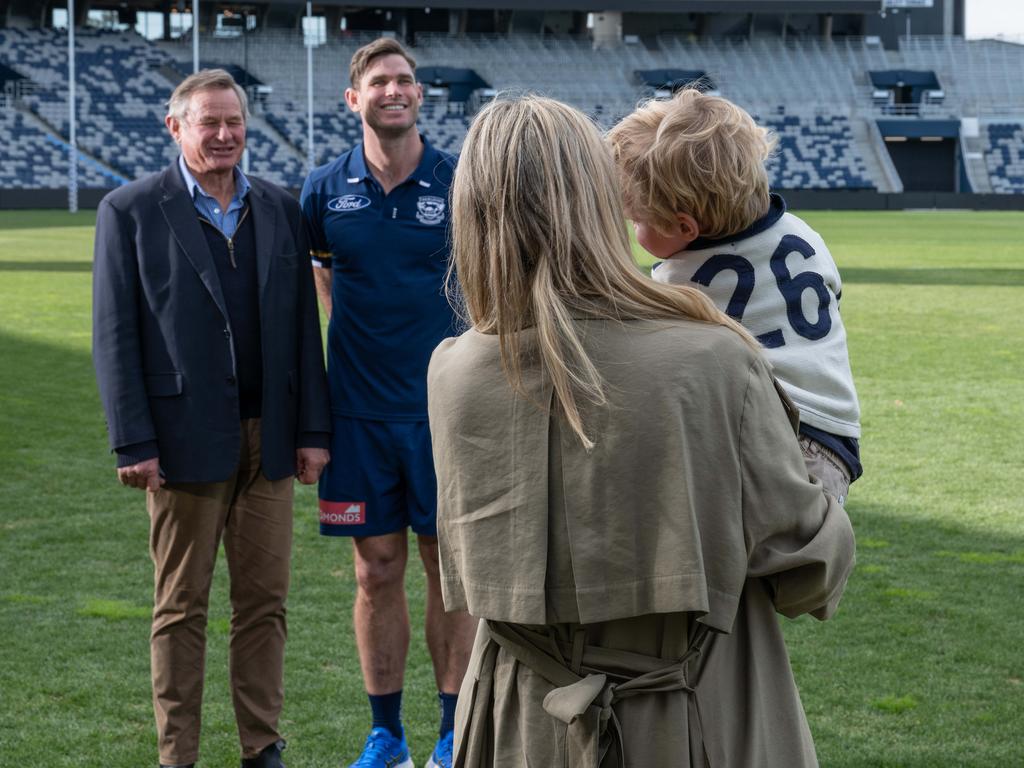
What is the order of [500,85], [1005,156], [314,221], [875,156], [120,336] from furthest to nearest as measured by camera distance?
1. [500,85]
2. [1005,156]
3. [875,156]
4. [314,221]
5. [120,336]

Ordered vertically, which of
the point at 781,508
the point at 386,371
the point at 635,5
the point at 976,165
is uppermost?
the point at 635,5

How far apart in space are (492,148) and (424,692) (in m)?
3.18

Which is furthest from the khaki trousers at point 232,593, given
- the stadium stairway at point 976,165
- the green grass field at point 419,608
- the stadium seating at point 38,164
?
the stadium stairway at point 976,165

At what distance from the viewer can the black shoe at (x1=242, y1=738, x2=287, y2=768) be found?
3770mm

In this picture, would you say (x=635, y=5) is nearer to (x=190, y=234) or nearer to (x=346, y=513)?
(x=346, y=513)

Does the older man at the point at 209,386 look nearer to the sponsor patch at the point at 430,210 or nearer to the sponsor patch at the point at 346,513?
the sponsor patch at the point at 346,513

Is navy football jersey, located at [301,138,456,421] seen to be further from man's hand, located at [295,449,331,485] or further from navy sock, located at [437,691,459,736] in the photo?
navy sock, located at [437,691,459,736]

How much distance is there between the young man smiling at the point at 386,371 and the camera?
394 centimetres

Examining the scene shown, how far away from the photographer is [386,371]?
3.93 meters

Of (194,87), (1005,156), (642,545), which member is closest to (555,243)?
(642,545)

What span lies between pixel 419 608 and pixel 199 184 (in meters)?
2.47

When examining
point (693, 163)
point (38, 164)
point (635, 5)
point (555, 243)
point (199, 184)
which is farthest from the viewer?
point (635, 5)

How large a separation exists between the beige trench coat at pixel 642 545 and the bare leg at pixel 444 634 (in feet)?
6.71

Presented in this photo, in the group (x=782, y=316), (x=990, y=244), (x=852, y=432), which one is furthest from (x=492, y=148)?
(x=990, y=244)
